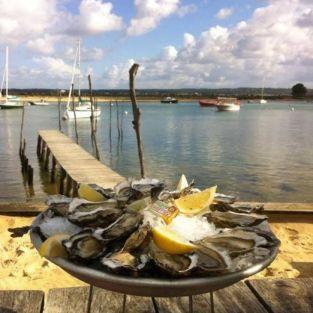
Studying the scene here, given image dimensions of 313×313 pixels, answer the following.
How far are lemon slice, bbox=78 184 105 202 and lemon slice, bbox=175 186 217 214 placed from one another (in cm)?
44

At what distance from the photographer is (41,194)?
16.2 metres

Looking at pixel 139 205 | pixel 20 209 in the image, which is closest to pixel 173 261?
pixel 139 205

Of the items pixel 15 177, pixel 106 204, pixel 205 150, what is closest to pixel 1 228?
pixel 106 204

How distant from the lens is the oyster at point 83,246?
170cm

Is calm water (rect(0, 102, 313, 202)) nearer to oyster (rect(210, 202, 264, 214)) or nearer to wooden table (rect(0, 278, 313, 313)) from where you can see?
wooden table (rect(0, 278, 313, 313))

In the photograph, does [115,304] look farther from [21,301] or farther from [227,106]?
[227,106]

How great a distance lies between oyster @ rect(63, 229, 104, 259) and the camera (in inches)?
66.8

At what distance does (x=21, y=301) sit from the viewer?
2750 mm

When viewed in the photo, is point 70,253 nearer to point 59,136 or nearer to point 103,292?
point 103,292

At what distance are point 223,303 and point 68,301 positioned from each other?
0.97m

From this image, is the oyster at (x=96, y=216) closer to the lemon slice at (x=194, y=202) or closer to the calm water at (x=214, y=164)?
the lemon slice at (x=194, y=202)

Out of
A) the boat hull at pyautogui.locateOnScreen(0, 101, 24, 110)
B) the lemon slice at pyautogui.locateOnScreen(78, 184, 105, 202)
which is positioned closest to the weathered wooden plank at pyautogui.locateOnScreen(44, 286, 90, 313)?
the lemon slice at pyautogui.locateOnScreen(78, 184, 105, 202)

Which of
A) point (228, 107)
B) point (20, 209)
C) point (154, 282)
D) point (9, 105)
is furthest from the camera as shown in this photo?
point (228, 107)

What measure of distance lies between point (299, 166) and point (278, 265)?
1827cm
